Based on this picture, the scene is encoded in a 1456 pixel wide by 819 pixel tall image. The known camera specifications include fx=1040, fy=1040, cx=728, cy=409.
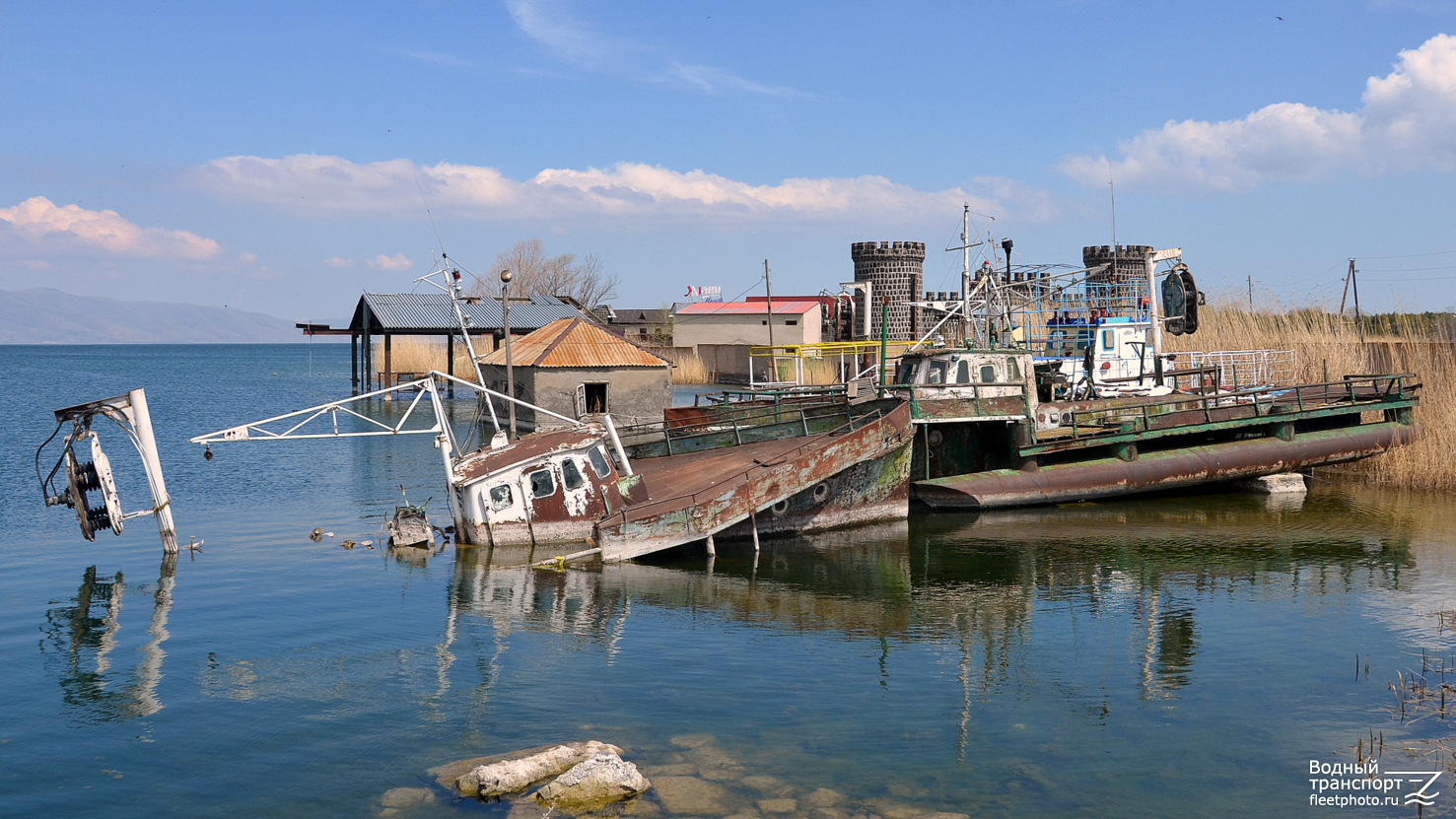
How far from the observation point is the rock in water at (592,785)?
9.09 m

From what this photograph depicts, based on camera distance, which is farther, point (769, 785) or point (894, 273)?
point (894, 273)

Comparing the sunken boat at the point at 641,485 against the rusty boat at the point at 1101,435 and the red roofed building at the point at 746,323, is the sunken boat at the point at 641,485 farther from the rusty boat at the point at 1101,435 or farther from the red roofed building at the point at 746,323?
the red roofed building at the point at 746,323

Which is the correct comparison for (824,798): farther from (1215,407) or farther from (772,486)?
(1215,407)

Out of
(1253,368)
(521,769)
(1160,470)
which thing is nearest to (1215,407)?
(1160,470)

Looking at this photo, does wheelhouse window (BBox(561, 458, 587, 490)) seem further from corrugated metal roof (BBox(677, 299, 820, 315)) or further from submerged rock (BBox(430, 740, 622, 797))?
corrugated metal roof (BBox(677, 299, 820, 315))

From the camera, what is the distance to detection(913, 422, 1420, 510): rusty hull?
23.2m

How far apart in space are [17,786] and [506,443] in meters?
10.7

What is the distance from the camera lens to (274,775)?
10117 millimetres

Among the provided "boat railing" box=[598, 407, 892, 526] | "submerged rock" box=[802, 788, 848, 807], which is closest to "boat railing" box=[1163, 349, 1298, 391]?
"boat railing" box=[598, 407, 892, 526]

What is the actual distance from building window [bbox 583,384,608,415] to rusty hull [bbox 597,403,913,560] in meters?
15.6

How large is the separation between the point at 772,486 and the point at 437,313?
43.0 m

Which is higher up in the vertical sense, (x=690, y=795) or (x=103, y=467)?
(x=103, y=467)

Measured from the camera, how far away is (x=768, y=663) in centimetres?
1327

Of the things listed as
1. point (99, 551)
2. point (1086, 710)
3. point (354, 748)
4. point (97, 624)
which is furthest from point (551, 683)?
point (99, 551)
